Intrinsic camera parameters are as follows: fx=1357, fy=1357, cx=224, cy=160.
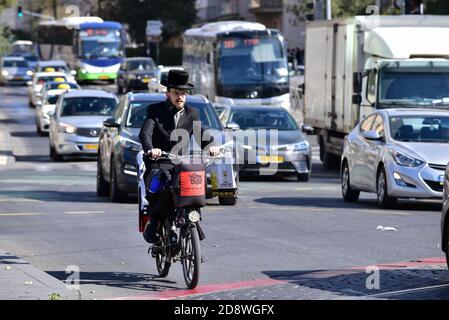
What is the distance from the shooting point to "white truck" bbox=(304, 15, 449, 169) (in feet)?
87.0

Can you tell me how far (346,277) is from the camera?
12.2 m

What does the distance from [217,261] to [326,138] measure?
59.2 feet

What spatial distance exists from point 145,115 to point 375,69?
723 cm

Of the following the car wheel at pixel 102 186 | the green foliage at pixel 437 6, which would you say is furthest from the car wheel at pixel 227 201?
the green foliage at pixel 437 6

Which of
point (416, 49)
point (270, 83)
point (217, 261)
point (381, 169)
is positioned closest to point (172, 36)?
point (270, 83)

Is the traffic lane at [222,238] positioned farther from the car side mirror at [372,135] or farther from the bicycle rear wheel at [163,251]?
the car side mirror at [372,135]

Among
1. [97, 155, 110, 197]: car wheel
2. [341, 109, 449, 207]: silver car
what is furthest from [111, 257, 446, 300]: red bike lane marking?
[97, 155, 110, 197]: car wheel

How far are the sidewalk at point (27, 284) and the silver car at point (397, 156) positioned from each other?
7962 mm

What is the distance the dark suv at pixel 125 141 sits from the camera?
20531 mm

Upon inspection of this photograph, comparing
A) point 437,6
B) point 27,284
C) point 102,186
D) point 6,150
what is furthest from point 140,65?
point 27,284

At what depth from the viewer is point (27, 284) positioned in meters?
11.3

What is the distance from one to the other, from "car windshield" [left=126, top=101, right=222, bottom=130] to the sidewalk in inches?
325

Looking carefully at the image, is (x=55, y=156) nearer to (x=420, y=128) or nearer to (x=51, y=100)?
(x=51, y=100)

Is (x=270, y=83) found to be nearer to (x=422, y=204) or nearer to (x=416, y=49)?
(x=416, y=49)
